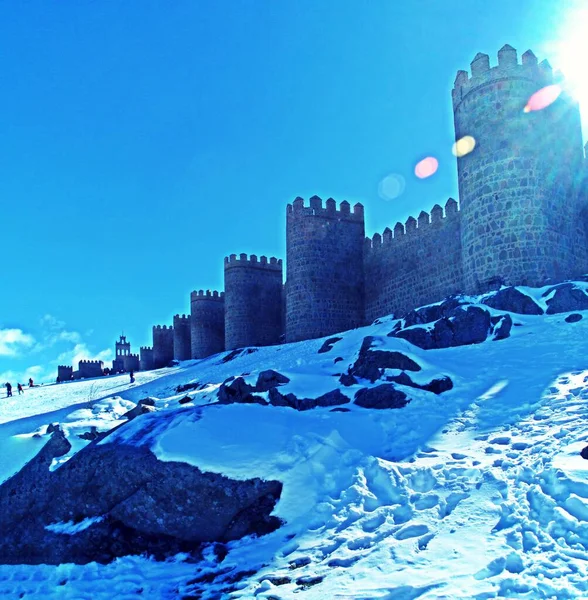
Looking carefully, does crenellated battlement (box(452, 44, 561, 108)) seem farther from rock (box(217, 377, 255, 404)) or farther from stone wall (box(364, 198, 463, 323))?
rock (box(217, 377, 255, 404))

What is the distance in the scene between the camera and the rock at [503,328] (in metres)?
14.7

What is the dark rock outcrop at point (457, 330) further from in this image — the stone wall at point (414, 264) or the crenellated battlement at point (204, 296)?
the crenellated battlement at point (204, 296)

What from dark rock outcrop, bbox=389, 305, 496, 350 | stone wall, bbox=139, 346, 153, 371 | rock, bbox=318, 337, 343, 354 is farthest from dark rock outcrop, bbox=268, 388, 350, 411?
stone wall, bbox=139, 346, 153, 371

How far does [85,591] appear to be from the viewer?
6273 mm

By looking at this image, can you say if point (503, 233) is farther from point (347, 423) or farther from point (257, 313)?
point (257, 313)

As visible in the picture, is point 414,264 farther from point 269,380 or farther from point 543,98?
point 269,380

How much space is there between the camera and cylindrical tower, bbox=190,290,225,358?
150 feet

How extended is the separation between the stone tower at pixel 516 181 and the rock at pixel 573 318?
415cm

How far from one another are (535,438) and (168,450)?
446 cm

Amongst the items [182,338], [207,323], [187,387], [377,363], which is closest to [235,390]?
[377,363]

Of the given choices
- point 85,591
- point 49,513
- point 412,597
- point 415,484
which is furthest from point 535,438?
point 49,513

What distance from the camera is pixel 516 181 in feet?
64.2

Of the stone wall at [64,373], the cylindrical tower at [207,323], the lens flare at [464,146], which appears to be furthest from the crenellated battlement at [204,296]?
the lens flare at [464,146]

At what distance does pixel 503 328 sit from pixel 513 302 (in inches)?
83.2
